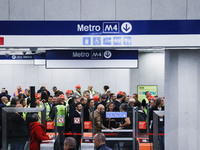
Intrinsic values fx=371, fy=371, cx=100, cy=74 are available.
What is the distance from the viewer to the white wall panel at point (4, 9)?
21.2 feet

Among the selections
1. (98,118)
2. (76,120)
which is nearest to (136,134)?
(98,118)

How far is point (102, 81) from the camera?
2088cm

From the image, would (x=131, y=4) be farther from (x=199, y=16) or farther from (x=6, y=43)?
(x=6, y=43)

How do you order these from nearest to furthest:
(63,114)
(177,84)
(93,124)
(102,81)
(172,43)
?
(172,43), (177,84), (93,124), (63,114), (102,81)

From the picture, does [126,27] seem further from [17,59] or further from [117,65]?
[17,59]

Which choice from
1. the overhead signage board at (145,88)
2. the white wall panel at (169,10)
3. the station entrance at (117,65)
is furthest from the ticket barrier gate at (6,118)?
the overhead signage board at (145,88)

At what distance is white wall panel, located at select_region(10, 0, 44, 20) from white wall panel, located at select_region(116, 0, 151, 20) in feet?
4.47

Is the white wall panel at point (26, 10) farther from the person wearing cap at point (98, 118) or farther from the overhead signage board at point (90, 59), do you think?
the person wearing cap at point (98, 118)

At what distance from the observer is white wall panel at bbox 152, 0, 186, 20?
252 inches

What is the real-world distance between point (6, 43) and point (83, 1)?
59.7 inches

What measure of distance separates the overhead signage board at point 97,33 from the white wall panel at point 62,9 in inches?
4.1

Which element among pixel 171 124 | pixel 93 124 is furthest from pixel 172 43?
pixel 93 124

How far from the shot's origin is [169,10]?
253 inches

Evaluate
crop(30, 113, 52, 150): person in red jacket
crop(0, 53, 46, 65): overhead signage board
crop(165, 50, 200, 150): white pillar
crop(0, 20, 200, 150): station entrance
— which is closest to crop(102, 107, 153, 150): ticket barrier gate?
crop(0, 20, 200, 150): station entrance
